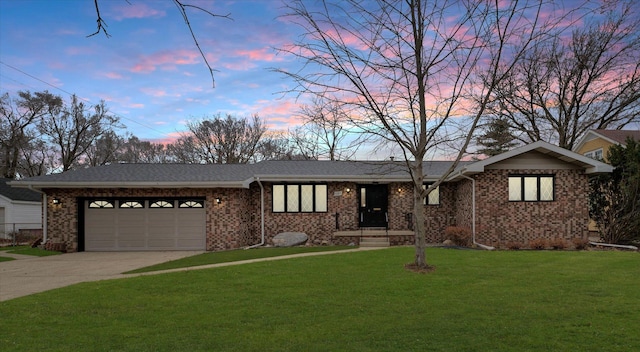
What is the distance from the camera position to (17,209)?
26000mm

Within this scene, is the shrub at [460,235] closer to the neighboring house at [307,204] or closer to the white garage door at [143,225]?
the neighboring house at [307,204]

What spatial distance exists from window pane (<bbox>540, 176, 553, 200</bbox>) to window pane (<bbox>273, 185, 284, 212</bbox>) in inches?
426

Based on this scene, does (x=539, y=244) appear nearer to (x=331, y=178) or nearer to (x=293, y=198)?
(x=331, y=178)

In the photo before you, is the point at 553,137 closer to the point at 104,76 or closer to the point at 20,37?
the point at 104,76

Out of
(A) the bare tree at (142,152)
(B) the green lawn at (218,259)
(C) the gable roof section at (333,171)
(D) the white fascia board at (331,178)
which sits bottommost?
(B) the green lawn at (218,259)

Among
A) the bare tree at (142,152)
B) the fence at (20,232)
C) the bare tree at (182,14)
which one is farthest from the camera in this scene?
the bare tree at (142,152)

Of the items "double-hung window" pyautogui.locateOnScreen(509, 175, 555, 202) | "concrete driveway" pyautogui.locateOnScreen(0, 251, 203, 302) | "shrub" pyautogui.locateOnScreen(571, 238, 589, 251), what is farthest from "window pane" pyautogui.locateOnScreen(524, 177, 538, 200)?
"concrete driveway" pyautogui.locateOnScreen(0, 251, 203, 302)

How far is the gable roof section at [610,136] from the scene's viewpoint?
2458cm

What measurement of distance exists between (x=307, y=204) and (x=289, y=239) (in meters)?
1.99

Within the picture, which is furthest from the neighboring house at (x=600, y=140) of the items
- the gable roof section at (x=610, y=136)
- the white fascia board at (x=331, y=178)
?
the white fascia board at (x=331, y=178)

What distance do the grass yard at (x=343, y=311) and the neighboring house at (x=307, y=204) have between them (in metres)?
6.13

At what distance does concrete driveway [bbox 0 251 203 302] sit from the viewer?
9.40 m

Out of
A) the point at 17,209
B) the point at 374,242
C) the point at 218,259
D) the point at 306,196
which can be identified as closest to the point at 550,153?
the point at 374,242

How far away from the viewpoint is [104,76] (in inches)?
442
